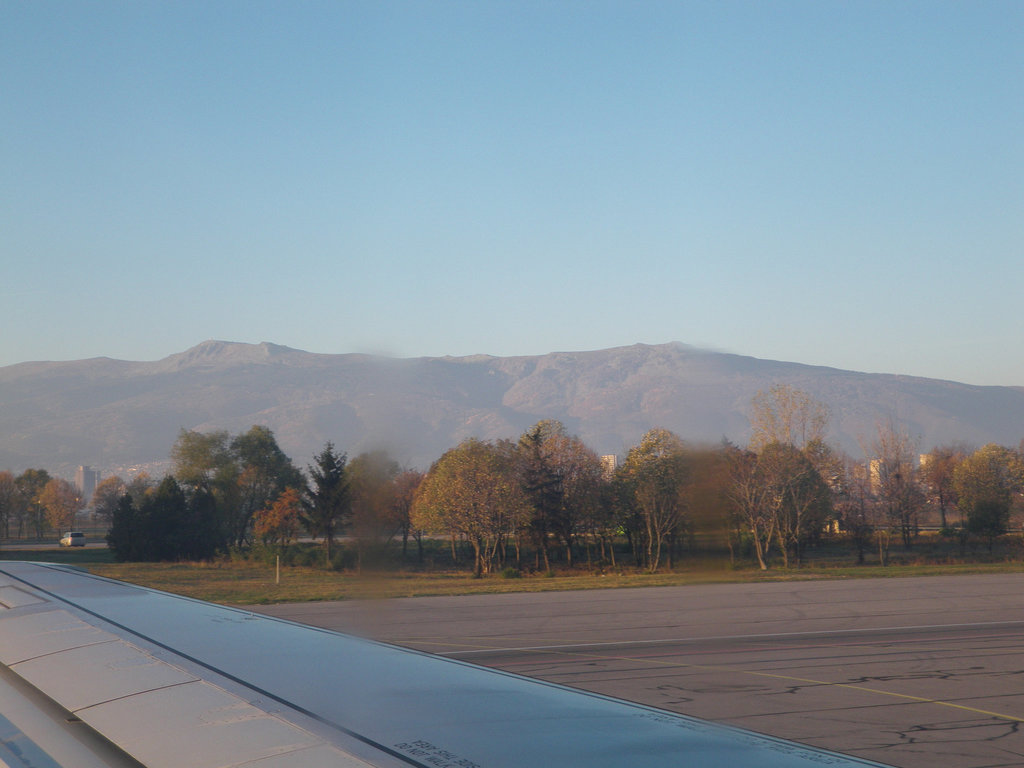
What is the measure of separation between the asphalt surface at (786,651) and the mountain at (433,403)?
214 centimetres

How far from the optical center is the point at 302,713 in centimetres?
238

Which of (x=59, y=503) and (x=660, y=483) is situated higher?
(x=660, y=483)

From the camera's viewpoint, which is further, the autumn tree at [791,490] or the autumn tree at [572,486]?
the autumn tree at [572,486]

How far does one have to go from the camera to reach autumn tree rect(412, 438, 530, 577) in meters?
36.8

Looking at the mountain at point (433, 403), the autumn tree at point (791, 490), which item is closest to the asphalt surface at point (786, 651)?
the mountain at point (433, 403)

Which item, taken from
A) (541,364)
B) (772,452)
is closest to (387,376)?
(772,452)

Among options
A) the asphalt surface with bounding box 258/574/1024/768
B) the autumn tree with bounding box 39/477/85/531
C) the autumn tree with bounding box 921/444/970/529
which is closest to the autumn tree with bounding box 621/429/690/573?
the asphalt surface with bounding box 258/574/1024/768

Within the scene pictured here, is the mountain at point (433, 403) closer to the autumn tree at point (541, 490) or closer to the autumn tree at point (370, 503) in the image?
the autumn tree at point (370, 503)

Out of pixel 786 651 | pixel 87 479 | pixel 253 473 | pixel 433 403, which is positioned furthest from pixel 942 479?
pixel 87 479

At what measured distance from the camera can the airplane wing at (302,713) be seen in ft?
6.78

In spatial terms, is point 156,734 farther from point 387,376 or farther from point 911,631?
point 911,631

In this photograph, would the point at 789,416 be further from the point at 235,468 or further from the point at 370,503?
the point at 235,468

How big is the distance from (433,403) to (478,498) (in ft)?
99.7

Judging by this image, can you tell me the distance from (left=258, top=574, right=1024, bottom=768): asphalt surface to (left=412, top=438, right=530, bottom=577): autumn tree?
12420 millimetres
